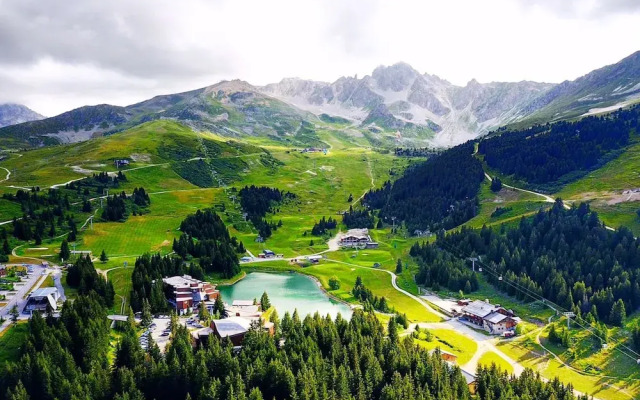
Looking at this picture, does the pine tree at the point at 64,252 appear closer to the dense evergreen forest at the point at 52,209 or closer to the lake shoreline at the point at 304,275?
the dense evergreen forest at the point at 52,209

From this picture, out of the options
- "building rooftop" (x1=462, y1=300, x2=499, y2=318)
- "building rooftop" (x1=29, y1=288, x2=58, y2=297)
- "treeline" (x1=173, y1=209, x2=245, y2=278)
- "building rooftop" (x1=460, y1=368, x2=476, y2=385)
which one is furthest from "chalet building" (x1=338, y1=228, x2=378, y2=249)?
"building rooftop" (x1=29, y1=288, x2=58, y2=297)

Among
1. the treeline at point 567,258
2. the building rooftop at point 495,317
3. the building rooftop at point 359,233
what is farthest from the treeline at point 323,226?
the building rooftop at point 495,317

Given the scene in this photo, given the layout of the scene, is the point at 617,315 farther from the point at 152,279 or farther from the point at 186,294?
the point at 152,279

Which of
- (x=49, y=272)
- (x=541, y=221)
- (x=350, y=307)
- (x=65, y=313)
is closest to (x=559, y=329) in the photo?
(x=350, y=307)

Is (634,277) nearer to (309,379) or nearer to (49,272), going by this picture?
(309,379)

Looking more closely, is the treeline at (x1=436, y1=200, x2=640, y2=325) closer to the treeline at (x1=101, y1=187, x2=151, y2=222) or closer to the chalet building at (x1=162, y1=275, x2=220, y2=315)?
the chalet building at (x1=162, y1=275, x2=220, y2=315)

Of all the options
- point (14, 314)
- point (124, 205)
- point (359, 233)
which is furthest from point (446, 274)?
point (124, 205)
